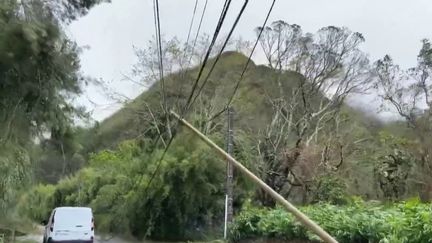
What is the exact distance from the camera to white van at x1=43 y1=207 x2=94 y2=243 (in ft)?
66.0

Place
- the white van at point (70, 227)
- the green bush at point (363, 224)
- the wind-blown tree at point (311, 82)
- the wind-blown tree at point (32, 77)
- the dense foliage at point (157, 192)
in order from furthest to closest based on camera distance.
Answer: the wind-blown tree at point (311, 82) → the dense foliage at point (157, 192) → the white van at point (70, 227) → the wind-blown tree at point (32, 77) → the green bush at point (363, 224)

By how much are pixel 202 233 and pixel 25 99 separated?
18178 mm

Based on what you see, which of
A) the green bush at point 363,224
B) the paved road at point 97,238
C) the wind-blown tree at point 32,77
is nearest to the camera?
the green bush at point 363,224

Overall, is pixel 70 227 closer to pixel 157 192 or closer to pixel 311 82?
pixel 157 192

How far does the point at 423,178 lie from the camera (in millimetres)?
30828

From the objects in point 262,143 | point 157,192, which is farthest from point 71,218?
point 262,143

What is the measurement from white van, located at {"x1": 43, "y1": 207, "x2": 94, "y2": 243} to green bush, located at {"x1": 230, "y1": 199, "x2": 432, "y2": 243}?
5597mm

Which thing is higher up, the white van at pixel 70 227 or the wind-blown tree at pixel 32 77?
the wind-blown tree at pixel 32 77

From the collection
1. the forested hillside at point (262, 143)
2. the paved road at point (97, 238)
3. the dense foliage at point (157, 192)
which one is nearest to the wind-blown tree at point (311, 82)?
the forested hillside at point (262, 143)

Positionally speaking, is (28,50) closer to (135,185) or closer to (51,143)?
(51,143)

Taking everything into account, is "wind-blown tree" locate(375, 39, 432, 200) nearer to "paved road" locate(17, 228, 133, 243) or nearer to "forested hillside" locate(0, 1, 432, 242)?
"forested hillside" locate(0, 1, 432, 242)

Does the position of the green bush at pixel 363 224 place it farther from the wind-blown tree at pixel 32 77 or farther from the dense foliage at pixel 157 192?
the dense foliage at pixel 157 192

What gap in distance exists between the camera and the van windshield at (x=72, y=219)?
2034 centimetres

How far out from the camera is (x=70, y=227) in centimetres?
2038
